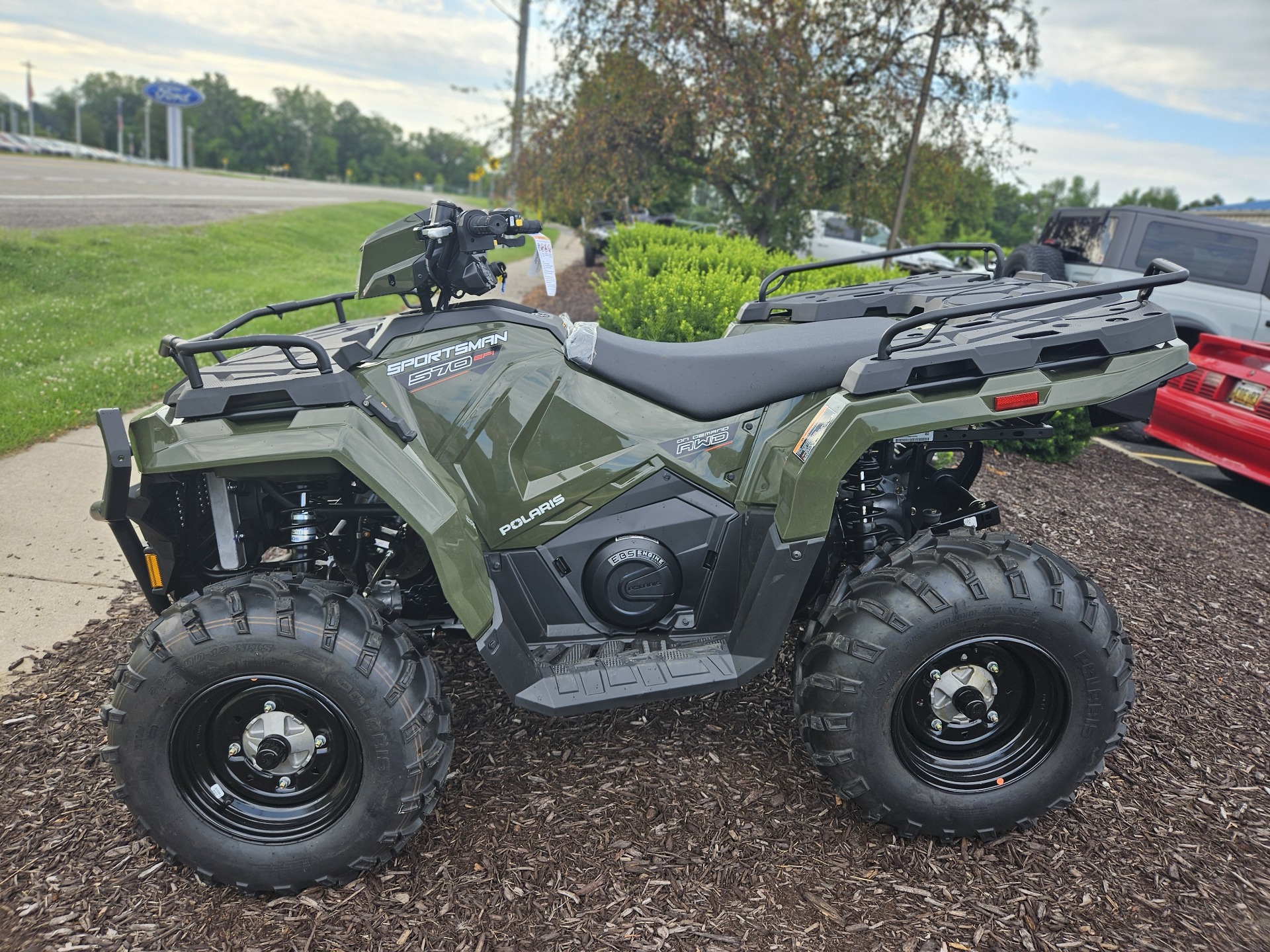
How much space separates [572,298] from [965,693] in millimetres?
10926

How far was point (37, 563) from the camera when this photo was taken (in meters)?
4.19

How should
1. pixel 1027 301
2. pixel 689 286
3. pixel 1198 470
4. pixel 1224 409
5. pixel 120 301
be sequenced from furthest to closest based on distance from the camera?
pixel 120 301 → pixel 1198 470 → pixel 1224 409 → pixel 689 286 → pixel 1027 301

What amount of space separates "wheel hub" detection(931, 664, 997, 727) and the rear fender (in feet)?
2.38

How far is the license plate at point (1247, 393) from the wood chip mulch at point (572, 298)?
17.2 feet

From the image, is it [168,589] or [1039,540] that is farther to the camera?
[1039,540]

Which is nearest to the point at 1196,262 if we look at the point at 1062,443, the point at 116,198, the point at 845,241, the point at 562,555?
the point at 1062,443

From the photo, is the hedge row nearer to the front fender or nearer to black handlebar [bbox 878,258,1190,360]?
black handlebar [bbox 878,258,1190,360]

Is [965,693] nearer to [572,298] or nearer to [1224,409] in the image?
[1224,409]

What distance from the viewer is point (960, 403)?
8.00 feet

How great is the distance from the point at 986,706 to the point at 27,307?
10129 mm

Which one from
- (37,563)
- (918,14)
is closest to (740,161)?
(918,14)

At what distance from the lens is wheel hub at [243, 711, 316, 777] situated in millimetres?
2354

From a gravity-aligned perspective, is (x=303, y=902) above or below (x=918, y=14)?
below

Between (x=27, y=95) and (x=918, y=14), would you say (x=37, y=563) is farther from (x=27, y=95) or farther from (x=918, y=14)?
(x=27, y=95)
